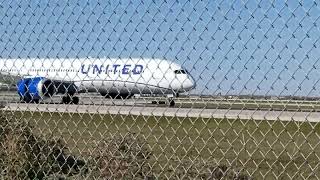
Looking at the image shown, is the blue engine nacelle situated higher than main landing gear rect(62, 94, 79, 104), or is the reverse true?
the blue engine nacelle

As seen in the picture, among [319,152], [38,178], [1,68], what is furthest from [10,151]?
[319,152]

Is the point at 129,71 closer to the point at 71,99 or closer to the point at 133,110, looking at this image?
the point at 71,99

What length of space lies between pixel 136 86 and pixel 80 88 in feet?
3.88

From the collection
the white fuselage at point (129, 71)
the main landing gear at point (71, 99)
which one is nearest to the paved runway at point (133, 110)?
the main landing gear at point (71, 99)

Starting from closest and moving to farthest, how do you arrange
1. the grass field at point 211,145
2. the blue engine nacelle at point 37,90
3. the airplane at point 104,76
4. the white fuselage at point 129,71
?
1. the white fuselage at point 129,71
2. the airplane at point 104,76
3. the blue engine nacelle at point 37,90
4. the grass field at point 211,145

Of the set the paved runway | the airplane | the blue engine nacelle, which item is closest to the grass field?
the paved runway

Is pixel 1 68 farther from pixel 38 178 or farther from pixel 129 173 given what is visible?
pixel 129 173

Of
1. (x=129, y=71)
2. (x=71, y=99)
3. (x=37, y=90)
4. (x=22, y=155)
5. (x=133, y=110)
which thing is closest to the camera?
(x=71, y=99)

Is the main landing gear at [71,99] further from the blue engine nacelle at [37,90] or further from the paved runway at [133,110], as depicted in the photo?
the blue engine nacelle at [37,90]

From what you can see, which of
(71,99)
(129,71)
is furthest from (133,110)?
(71,99)

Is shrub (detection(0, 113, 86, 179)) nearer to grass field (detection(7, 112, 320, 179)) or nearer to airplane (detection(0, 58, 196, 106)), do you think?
grass field (detection(7, 112, 320, 179))


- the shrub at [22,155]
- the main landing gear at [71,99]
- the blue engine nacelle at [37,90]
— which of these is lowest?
the shrub at [22,155]

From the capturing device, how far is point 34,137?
830 cm

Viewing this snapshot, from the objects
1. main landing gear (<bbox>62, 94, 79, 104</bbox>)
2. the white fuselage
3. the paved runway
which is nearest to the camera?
the white fuselage
